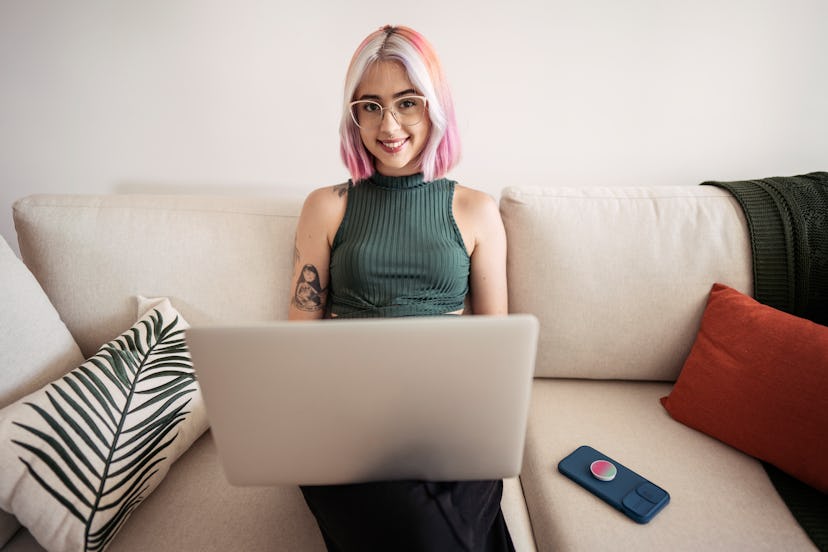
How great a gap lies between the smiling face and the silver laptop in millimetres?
696

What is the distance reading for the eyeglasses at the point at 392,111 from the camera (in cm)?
112

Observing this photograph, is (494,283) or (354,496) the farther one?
→ (494,283)

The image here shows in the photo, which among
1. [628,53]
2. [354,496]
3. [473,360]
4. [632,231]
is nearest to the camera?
[473,360]

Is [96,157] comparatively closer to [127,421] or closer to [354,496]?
[127,421]

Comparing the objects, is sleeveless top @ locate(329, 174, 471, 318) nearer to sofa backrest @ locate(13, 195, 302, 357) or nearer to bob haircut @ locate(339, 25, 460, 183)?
bob haircut @ locate(339, 25, 460, 183)

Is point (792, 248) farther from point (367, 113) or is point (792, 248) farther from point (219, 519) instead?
point (219, 519)

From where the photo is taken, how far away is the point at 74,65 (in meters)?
1.53

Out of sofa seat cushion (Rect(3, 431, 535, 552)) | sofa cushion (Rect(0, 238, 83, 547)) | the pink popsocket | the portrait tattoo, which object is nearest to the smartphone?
the pink popsocket

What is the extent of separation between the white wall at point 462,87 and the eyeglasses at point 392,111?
0.41 metres

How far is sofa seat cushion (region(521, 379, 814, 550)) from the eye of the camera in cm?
Answer: 89

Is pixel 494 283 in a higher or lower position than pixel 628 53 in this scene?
lower

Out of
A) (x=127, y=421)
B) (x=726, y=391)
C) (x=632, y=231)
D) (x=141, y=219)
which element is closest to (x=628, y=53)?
(x=632, y=231)

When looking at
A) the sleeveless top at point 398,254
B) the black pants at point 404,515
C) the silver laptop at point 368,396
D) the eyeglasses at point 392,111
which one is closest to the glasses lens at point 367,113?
the eyeglasses at point 392,111

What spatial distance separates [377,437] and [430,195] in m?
0.75
